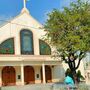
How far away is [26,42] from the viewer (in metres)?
43.9

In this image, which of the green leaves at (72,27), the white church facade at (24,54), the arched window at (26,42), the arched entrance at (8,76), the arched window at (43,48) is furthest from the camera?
the arched window at (43,48)

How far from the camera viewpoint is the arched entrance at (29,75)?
44.1m

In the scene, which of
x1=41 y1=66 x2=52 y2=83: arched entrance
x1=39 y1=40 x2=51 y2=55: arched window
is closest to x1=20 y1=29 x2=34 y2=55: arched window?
x1=39 y1=40 x2=51 y2=55: arched window

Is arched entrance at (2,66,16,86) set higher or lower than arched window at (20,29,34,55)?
lower

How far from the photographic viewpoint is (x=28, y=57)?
42.6m

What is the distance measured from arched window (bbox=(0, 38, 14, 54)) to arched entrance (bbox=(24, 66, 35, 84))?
3.90 metres

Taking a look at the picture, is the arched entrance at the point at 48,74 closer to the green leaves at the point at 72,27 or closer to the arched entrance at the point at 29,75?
the arched entrance at the point at 29,75

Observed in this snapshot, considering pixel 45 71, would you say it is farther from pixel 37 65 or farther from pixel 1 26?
pixel 1 26

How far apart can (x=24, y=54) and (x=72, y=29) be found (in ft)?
51.8

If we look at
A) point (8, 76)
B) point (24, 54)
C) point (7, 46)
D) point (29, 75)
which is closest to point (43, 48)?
point (24, 54)

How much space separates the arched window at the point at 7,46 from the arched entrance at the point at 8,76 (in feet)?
8.17

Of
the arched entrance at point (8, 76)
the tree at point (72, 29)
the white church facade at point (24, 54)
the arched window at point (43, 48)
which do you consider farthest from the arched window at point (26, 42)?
the tree at point (72, 29)

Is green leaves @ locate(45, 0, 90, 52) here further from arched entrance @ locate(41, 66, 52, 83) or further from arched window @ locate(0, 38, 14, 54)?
arched entrance @ locate(41, 66, 52, 83)

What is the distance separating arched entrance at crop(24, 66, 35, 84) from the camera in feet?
145
